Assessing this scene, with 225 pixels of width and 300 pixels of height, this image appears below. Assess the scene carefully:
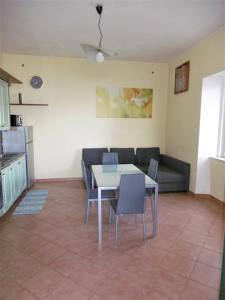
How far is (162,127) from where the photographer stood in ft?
18.2

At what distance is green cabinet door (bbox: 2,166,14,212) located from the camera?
3156 millimetres

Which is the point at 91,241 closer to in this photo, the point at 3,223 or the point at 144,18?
the point at 3,223

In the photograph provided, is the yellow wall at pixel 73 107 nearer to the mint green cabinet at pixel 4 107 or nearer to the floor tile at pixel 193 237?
the mint green cabinet at pixel 4 107

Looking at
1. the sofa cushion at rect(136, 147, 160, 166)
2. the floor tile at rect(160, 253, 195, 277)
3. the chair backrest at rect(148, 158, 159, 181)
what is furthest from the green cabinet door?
the sofa cushion at rect(136, 147, 160, 166)

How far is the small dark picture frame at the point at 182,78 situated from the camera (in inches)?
173

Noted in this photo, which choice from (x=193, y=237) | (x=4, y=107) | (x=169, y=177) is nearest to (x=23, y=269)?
(x=193, y=237)

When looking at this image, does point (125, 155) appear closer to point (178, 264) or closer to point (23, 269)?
point (178, 264)

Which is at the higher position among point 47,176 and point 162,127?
point 162,127

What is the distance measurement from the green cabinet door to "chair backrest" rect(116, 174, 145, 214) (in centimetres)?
182

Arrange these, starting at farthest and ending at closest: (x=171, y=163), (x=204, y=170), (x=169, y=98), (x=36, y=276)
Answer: (x=169, y=98), (x=171, y=163), (x=204, y=170), (x=36, y=276)

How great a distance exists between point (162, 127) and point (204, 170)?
1.83 m

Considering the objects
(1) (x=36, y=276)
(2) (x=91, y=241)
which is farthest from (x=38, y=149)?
(1) (x=36, y=276)

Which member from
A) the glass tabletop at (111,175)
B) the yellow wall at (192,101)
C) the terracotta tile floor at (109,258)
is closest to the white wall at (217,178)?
the yellow wall at (192,101)

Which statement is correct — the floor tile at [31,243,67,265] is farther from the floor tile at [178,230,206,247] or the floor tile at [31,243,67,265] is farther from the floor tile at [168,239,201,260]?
the floor tile at [178,230,206,247]
